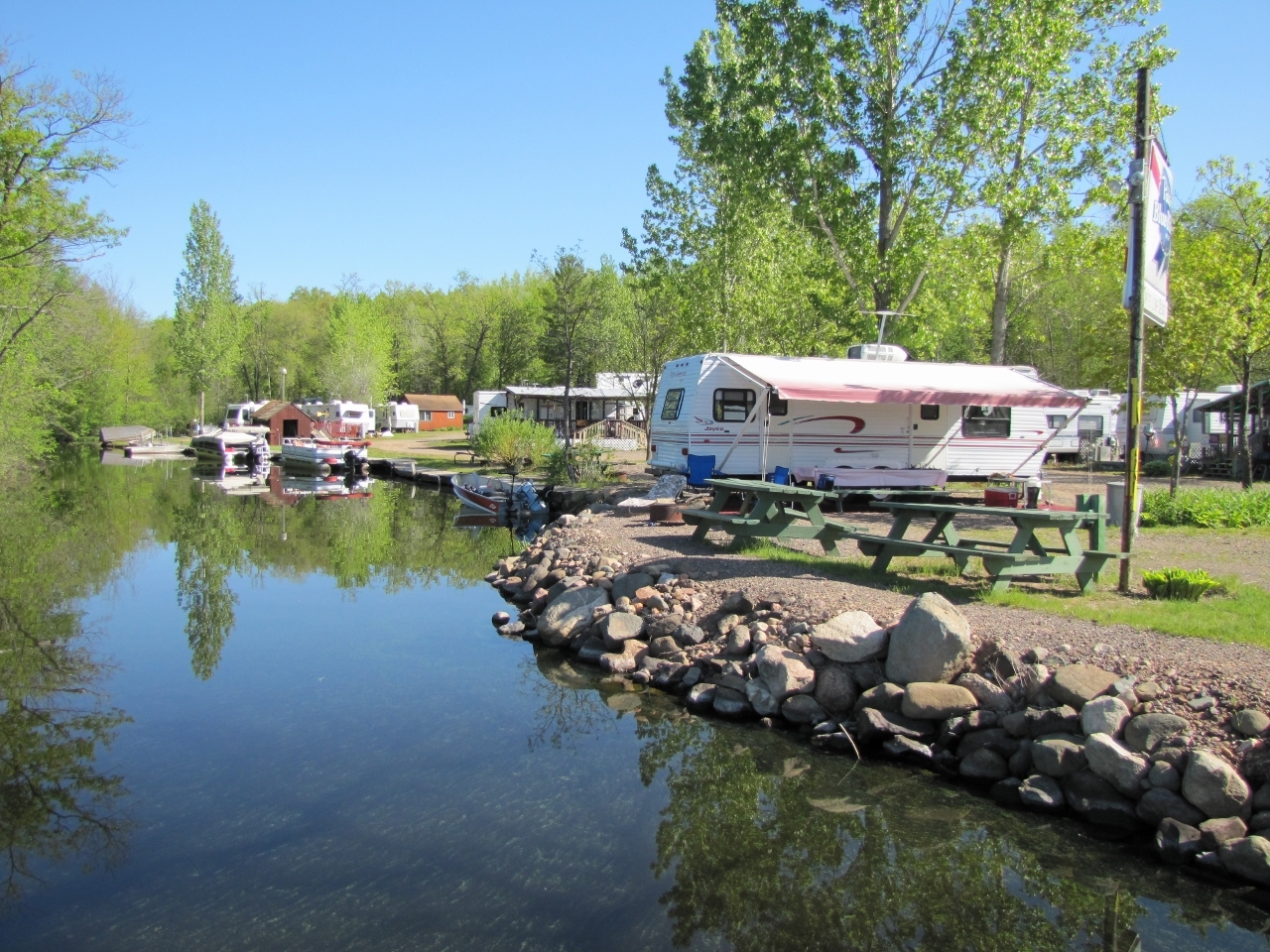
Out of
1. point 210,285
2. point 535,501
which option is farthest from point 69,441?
point 535,501

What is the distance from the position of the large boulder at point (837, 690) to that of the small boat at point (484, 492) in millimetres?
15697

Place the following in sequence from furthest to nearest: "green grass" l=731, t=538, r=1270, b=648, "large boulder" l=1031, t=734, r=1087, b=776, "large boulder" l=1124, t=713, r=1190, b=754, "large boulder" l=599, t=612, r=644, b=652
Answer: "large boulder" l=599, t=612, r=644, b=652 < "green grass" l=731, t=538, r=1270, b=648 < "large boulder" l=1031, t=734, r=1087, b=776 < "large boulder" l=1124, t=713, r=1190, b=754

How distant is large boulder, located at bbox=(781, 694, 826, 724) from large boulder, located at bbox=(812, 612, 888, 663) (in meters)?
0.43

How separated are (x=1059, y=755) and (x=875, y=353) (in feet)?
44.8

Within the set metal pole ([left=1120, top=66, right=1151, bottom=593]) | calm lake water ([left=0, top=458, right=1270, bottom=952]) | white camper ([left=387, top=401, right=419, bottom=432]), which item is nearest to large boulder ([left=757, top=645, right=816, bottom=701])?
calm lake water ([left=0, top=458, right=1270, bottom=952])

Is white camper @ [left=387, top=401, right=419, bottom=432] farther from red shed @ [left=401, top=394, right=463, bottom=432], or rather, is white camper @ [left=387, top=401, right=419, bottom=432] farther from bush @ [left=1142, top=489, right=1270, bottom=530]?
bush @ [left=1142, top=489, right=1270, bottom=530]

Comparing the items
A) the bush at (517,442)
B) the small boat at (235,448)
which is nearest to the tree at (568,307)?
the bush at (517,442)

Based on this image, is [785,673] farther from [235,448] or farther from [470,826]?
[235,448]

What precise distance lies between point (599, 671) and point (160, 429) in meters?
59.7

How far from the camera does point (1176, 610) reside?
816cm

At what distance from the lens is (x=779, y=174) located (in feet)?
63.0

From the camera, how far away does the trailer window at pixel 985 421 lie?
19328mm

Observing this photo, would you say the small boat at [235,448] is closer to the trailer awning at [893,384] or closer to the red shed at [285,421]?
the red shed at [285,421]

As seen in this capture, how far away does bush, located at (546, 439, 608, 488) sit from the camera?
23750 millimetres
